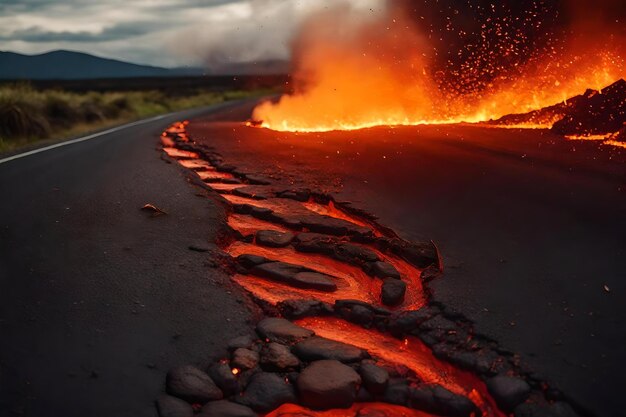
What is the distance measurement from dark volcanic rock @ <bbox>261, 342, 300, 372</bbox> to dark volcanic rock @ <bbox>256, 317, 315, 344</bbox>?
0.11 m

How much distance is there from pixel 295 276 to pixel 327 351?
1260 millimetres

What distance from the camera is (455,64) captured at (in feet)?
64.6

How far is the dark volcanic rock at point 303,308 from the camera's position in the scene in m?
4.17

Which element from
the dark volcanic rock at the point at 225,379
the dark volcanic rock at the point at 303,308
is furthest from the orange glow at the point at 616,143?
the dark volcanic rock at the point at 225,379

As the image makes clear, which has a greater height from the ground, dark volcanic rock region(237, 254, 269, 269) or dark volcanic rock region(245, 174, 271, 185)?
dark volcanic rock region(245, 174, 271, 185)

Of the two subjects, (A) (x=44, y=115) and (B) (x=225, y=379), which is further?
(A) (x=44, y=115)

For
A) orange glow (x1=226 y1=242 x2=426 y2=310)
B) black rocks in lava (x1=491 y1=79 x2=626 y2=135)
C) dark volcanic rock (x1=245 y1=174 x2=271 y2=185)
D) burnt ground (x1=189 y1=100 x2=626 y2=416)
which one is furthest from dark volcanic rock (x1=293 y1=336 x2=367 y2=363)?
black rocks in lava (x1=491 y1=79 x2=626 y2=135)

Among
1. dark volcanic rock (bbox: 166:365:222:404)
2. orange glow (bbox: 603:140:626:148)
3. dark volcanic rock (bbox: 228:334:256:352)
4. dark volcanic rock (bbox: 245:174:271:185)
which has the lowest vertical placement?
dark volcanic rock (bbox: 166:365:222:404)

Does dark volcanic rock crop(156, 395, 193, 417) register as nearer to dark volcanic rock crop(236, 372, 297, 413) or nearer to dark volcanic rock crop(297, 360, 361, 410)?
dark volcanic rock crop(236, 372, 297, 413)

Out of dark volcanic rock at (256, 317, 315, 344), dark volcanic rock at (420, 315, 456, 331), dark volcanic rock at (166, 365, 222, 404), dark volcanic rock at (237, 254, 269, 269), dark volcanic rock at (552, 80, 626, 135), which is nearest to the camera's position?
dark volcanic rock at (166, 365, 222, 404)

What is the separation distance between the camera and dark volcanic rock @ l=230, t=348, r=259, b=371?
3.38 metres

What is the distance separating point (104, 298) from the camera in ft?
13.4

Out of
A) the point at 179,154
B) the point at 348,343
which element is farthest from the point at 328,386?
the point at 179,154

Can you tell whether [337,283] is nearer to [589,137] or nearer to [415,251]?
[415,251]
